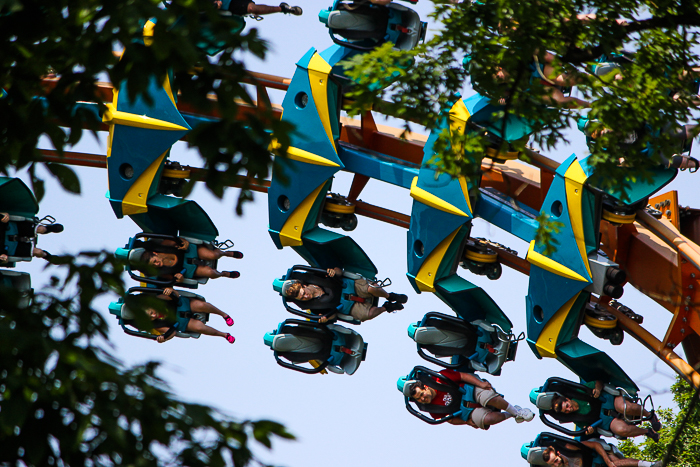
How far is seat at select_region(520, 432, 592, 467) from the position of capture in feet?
27.4

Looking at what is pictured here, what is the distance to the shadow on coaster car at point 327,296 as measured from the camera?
884cm

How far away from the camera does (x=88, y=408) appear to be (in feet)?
10.5

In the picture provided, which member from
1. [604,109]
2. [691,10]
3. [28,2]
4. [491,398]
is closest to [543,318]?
[491,398]

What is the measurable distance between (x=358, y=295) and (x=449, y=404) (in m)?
1.40

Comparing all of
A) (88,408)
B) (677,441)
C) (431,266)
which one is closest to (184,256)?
(431,266)

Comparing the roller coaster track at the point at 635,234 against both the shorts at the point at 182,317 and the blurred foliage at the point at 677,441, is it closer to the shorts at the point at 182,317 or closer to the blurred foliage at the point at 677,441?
the shorts at the point at 182,317

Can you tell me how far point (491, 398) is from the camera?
27.3ft

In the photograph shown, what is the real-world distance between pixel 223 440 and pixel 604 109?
12.4 feet

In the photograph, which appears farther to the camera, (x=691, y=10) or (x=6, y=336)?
(x=691, y=10)

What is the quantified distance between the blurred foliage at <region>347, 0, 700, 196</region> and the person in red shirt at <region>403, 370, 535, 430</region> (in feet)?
9.59

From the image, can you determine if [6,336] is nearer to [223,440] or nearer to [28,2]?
[223,440]

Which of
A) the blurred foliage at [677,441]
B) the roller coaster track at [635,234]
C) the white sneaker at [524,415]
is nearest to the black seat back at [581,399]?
the white sneaker at [524,415]

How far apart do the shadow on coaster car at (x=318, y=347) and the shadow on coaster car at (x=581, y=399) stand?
184 centimetres

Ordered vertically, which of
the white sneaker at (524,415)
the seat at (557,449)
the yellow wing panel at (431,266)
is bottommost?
the seat at (557,449)
